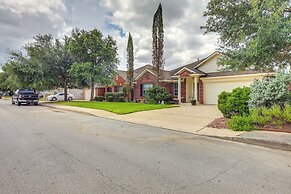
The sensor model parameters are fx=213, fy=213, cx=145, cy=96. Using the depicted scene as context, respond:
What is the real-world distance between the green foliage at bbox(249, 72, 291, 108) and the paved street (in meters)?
3.80

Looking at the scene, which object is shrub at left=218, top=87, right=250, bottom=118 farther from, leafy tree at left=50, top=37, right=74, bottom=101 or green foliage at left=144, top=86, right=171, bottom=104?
leafy tree at left=50, top=37, right=74, bottom=101

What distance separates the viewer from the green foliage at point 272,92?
909 centimetres

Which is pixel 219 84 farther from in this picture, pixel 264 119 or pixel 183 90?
pixel 264 119

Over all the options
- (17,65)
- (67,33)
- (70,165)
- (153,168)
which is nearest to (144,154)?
(153,168)

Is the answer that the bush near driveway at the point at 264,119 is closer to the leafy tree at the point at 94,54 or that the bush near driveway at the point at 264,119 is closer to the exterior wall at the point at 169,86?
the exterior wall at the point at 169,86

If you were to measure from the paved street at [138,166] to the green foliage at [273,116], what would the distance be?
2.66 m

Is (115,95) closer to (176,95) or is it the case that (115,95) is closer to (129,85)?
(129,85)

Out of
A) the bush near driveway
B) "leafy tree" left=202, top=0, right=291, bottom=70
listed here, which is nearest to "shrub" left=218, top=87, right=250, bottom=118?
"leafy tree" left=202, top=0, right=291, bottom=70

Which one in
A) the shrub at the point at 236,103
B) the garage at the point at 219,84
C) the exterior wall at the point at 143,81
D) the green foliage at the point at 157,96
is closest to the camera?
the shrub at the point at 236,103

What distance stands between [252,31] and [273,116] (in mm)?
4242

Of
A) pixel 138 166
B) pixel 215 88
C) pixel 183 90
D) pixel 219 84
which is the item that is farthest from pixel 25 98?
pixel 138 166

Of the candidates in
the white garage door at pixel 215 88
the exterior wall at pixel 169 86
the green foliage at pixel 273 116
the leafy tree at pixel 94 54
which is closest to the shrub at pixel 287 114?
the green foliage at pixel 273 116

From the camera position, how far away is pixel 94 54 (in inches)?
1082

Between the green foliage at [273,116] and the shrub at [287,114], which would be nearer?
the shrub at [287,114]
